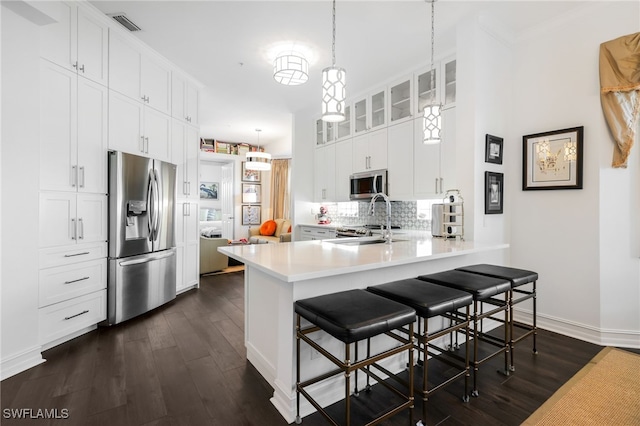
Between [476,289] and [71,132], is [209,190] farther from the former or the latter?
[476,289]

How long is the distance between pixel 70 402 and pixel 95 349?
79cm

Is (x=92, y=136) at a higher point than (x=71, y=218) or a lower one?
higher

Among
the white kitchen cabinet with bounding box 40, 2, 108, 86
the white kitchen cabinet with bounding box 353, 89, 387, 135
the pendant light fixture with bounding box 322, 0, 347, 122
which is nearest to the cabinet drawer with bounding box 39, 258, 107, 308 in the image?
the white kitchen cabinet with bounding box 40, 2, 108, 86

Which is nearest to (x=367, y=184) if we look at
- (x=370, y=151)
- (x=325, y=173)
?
(x=370, y=151)

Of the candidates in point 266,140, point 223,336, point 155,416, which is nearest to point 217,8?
point 223,336

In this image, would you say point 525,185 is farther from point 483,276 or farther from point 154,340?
point 154,340

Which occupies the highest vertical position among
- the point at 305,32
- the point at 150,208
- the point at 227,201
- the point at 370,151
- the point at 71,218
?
the point at 305,32

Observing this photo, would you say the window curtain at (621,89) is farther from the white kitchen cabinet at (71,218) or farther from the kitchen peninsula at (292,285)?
the white kitchen cabinet at (71,218)

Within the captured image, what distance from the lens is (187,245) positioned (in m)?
4.23

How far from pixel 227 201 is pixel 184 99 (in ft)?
14.2

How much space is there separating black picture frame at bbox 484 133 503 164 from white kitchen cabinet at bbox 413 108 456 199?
0.44m

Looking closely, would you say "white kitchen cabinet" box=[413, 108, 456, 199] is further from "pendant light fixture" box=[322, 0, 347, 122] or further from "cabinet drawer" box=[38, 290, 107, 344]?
"cabinet drawer" box=[38, 290, 107, 344]

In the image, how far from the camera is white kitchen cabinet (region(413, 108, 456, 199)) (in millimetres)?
3475

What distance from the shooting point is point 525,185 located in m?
3.12
